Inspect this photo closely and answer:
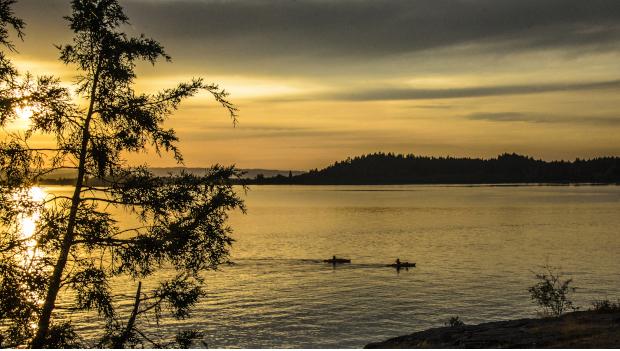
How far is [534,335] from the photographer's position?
658 inches

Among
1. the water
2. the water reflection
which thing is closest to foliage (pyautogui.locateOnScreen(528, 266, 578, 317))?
the water

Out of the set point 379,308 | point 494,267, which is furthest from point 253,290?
point 494,267

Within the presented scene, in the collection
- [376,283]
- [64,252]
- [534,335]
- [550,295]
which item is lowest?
[376,283]

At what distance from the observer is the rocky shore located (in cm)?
1533

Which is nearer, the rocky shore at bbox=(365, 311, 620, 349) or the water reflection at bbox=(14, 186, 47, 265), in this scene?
the rocky shore at bbox=(365, 311, 620, 349)

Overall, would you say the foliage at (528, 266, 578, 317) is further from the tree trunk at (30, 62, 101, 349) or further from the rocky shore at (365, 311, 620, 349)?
the tree trunk at (30, 62, 101, 349)

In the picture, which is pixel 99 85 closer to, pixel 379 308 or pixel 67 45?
pixel 67 45

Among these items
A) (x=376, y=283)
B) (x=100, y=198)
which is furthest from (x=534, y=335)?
(x=376, y=283)

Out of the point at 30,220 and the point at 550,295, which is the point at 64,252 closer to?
the point at 30,220

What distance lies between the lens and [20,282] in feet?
56.7

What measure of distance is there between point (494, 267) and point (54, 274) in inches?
3138

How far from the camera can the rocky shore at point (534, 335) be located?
603 inches

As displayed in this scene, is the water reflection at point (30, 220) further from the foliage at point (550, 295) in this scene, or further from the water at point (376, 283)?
the foliage at point (550, 295)

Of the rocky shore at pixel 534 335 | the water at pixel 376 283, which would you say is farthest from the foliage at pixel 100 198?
the water at pixel 376 283
